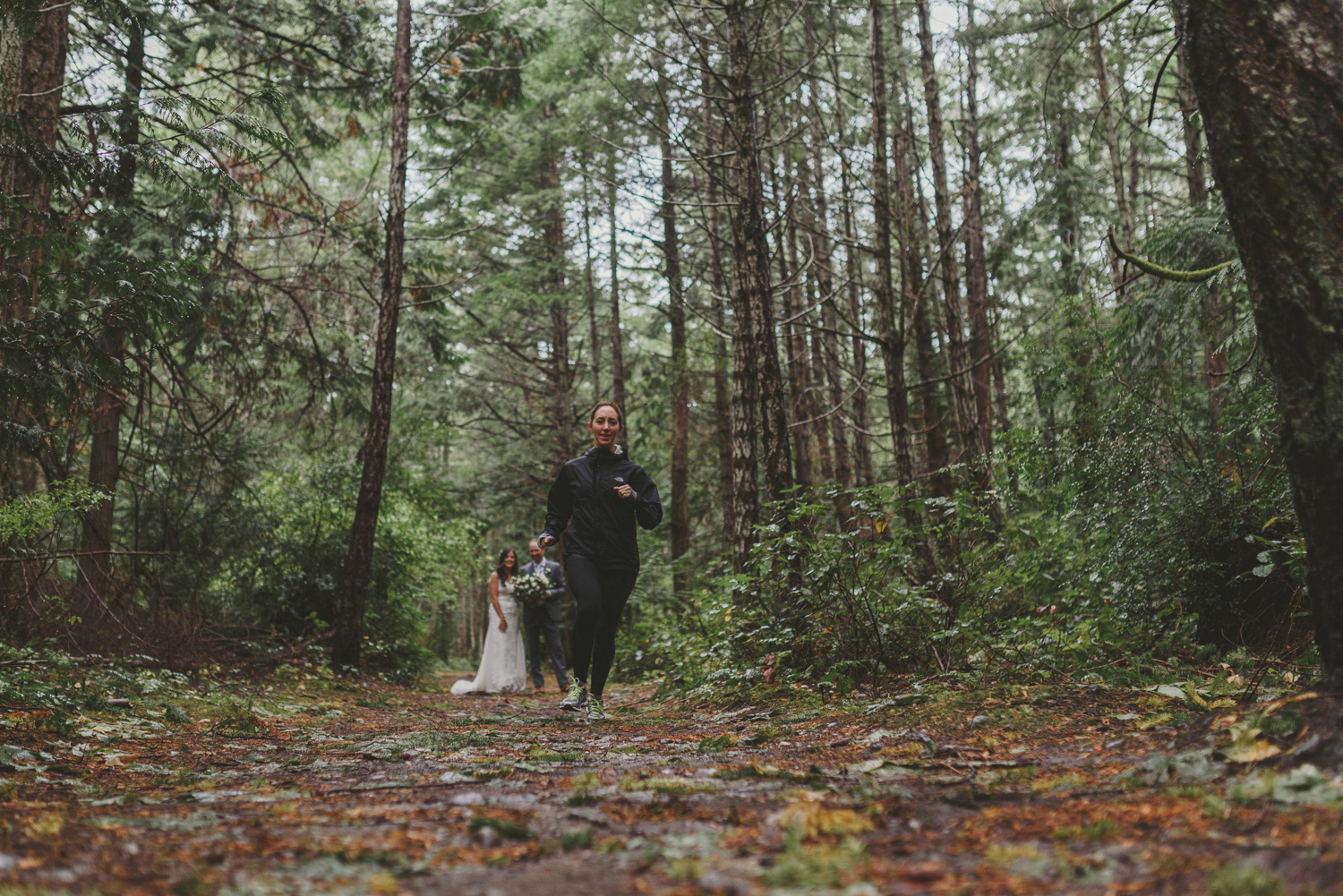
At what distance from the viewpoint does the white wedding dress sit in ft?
40.0

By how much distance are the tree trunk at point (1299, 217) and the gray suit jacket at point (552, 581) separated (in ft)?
34.4

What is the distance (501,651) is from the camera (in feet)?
40.1

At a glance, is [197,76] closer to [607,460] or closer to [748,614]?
[607,460]

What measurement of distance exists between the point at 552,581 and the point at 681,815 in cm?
1039

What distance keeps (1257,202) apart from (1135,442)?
372 centimetres

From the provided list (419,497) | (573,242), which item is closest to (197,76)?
(419,497)

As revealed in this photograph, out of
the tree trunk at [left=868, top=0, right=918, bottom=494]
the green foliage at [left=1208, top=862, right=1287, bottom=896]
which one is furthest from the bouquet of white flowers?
the green foliage at [left=1208, top=862, right=1287, bottom=896]

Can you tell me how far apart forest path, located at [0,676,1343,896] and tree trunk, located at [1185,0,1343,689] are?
103 cm

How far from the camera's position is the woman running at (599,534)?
623cm

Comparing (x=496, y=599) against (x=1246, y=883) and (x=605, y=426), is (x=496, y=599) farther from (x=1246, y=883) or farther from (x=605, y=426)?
(x=1246, y=883)

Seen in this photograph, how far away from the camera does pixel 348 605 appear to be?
1177 cm

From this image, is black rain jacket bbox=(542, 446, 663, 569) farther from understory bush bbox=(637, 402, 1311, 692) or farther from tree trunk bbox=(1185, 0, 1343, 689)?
tree trunk bbox=(1185, 0, 1343, 689)

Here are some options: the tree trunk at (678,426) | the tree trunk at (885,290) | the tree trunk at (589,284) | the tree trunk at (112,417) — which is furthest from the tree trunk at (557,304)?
the tree trunk at (885,290)

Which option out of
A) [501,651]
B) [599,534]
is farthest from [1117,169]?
[599,534]
